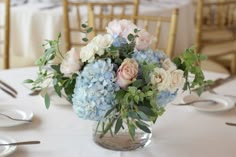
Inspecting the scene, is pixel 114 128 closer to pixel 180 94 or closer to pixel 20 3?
pixel 180 94

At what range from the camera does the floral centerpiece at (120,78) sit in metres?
1.04

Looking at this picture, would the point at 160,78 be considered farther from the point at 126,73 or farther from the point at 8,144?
the point at 8,144

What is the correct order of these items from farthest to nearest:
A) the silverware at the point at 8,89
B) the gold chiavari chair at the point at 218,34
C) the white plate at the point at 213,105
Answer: the gold chiavari chair at the point at 218,34 → the silverware at the point at 8,89 → the white plate at the point at 213,105

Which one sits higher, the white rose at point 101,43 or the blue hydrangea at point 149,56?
the white rose at point 101,43

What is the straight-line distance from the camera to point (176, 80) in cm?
107

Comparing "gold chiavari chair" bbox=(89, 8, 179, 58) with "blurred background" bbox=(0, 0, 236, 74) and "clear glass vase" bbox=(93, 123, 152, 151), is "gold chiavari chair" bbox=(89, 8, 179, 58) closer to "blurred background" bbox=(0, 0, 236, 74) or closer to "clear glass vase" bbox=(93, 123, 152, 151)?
"blurred background" bbox=(0, 0, 236, 74)

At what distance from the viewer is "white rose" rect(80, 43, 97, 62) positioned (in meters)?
1.08

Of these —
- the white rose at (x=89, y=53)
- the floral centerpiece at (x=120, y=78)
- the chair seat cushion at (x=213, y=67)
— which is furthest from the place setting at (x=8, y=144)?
the chair seat cushion at (x=213, y=67)

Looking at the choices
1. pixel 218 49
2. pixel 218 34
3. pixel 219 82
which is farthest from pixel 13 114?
pixel 218 34

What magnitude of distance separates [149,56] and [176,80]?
0.08 m

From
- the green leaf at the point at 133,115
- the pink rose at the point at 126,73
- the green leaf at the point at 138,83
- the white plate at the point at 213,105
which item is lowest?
the white plate at the point at 213,105

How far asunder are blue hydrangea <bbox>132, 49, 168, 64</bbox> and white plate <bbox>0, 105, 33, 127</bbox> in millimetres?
408

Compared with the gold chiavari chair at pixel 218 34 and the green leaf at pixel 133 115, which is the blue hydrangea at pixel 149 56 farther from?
the gold chiavari chair at pixel 218 34

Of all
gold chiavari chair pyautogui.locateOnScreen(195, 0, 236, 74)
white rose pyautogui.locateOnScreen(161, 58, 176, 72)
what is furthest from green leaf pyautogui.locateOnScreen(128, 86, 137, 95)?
gold chiavari chair pyautogui.locateOnScreen(195, 0, 236, 74)
